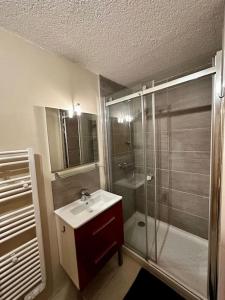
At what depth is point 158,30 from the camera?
3.49ft

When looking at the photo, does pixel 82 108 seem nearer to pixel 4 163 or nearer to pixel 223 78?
pixel 4 163

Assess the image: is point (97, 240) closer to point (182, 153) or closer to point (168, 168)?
point (168, 168)

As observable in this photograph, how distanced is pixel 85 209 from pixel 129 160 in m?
1.00

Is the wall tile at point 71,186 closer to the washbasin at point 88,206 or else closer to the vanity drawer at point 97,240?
the washbasin at point 88,206

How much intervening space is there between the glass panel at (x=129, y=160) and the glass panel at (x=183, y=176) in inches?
7.1

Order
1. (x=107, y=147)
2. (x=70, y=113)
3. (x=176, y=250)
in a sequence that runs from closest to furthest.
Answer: (x=70, y=113) < (x=176, y=250) < (x=107, y=147)

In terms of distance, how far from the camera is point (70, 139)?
4.73ft

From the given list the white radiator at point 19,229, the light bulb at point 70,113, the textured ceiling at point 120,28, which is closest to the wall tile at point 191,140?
the textured ceiling at point 120,28

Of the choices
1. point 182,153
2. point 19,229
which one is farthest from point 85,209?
point 182,153

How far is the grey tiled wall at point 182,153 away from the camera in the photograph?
5.55 feet

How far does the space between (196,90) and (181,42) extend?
0.67m

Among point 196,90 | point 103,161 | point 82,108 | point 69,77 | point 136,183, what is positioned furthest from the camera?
point 136,183

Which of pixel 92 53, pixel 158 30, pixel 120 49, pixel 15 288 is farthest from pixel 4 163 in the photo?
pixel 158 30

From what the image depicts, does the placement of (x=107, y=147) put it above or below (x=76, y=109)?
below
